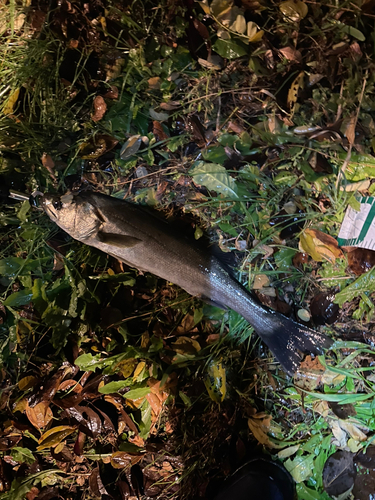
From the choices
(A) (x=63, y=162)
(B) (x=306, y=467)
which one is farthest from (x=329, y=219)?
(A) (x=63, y=162)

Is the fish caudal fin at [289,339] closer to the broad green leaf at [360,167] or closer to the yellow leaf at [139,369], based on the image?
the yellow leaf at [139,369]

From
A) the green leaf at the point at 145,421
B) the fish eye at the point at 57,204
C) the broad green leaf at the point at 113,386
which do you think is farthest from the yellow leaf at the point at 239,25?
the green leaf at the point at 145,421

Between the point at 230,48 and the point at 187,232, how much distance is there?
117 centimetres

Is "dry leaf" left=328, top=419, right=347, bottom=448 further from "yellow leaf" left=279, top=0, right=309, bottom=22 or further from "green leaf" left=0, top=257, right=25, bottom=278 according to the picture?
"yellow leaf" left=279, top=0, right=309, bottom=22

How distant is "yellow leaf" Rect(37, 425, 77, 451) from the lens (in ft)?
6.26

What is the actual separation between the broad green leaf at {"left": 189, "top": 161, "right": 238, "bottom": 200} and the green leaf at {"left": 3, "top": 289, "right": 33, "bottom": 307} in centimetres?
128

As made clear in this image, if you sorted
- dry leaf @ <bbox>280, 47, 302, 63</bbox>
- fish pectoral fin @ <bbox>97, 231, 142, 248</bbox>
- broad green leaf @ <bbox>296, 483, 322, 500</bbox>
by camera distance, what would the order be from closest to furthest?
fish pectoral fin @ <bbox>97, 231, 142, 248</bbox> → dry leaf @ <bbox>280, 47, 302, 63</bbox> → broad green leaf @ <bbox>296, 483, 322, 500</bbox>

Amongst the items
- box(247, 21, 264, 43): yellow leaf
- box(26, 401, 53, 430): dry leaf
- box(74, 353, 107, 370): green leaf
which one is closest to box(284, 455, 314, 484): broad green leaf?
box(74, 353, 107, 370): green leaf

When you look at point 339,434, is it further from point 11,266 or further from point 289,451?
point 11,266

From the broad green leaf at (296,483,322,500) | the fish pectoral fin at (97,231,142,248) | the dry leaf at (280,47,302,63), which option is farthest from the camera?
the broad green leaf at (296,483,322,500)

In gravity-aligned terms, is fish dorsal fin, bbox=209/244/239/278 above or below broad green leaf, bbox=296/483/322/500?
above

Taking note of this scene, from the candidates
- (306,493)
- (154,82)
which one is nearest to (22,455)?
(306,493)

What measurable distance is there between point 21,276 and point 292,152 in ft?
6.17

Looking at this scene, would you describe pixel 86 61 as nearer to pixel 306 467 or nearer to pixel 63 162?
pixel 63 162
